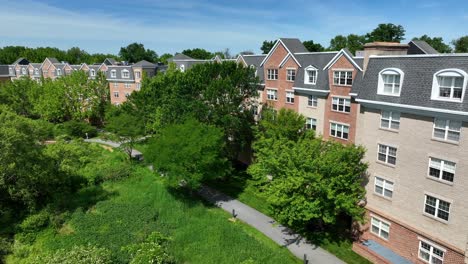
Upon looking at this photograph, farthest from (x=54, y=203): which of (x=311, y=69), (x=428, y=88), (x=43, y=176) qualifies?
(x=428, y=88)

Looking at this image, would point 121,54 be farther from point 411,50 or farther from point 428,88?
point 428,88

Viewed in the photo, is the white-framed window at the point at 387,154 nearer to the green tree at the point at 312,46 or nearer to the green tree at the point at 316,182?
the green tree at the point at 316,182

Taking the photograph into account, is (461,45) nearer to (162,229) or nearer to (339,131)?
(339,131)

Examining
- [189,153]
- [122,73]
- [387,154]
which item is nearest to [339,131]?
[387,154]

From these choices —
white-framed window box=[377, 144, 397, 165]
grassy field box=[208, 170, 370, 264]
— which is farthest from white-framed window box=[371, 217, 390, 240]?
white-framed window box=[377, 144, 397, 165]

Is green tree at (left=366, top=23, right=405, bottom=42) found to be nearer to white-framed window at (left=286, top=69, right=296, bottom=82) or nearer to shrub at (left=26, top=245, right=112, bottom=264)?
white-framed window at (left=286, top=69, right=296, bottom=82)

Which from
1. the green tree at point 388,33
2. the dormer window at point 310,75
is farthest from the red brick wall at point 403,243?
the green tree at point 388,33

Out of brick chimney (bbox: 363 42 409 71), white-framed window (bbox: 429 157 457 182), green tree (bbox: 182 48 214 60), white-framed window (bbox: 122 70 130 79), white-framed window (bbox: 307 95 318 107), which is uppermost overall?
green tree (bbox: 182 48 214 60)
